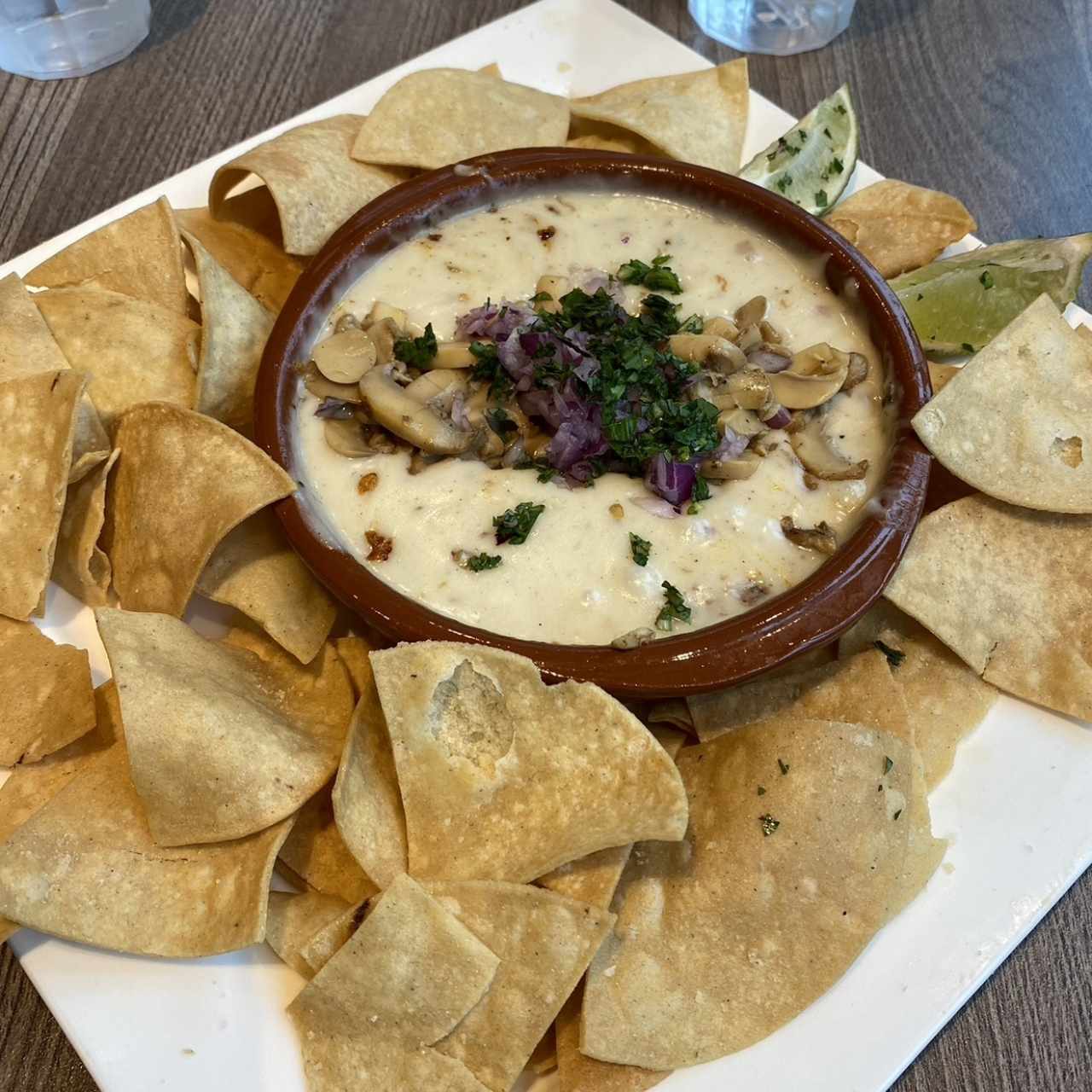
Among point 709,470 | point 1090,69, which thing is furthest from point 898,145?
point 709,470

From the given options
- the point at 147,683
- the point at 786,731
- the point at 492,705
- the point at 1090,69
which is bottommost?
the point at 1090,69

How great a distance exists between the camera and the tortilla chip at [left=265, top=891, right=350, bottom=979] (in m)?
2.02

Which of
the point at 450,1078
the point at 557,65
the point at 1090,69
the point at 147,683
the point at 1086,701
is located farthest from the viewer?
the point at 1090,69

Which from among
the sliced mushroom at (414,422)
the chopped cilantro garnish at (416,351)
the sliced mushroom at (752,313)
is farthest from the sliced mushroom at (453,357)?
the sliced mushroom at (752,313)

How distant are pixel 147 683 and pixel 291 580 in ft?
1.39

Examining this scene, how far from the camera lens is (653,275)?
2666 millimetres

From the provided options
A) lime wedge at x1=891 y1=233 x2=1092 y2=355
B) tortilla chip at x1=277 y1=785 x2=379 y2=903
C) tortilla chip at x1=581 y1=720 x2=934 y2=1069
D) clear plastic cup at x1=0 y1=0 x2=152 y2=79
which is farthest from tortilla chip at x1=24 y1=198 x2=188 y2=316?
lime wedge at x1=891 y1=233 x2=1092 y2=355

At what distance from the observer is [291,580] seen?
7.75 ft

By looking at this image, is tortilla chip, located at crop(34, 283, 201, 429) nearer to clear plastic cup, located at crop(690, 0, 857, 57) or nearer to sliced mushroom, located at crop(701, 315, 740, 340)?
sliced mushroom, located at crop(701, 315, 740, 340)

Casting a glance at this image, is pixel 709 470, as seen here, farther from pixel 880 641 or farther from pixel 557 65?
pixel 557 65

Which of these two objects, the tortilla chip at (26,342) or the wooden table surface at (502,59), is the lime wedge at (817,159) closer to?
the wooden table surface at (502,59)

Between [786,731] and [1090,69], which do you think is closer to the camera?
[786,731]

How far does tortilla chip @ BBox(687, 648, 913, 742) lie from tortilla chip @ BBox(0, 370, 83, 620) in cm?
142

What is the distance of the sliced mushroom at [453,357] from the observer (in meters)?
2.50
